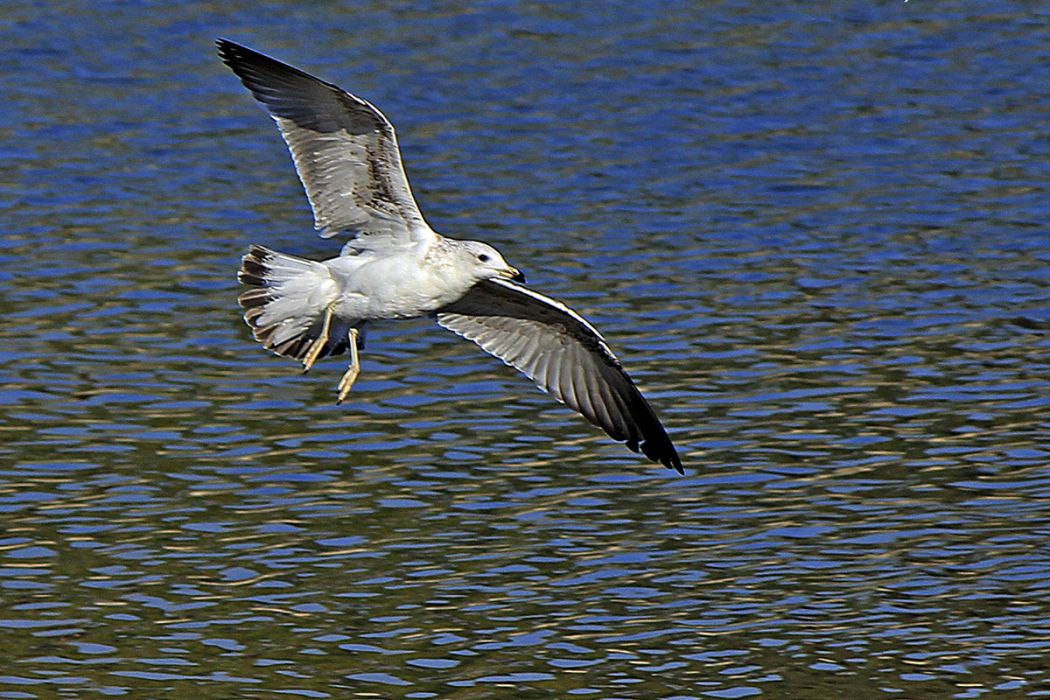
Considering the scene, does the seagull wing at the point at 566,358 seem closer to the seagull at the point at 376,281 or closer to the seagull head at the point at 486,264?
the seagull at the point at 376,281

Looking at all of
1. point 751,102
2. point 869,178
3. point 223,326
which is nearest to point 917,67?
point 751,102

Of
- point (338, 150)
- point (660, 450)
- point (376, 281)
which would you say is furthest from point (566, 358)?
point (338, 150)

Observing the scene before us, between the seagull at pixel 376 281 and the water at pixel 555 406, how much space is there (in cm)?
80

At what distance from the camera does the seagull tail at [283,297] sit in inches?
384

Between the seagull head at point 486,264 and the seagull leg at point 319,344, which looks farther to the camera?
the seagull leg at point 319,344

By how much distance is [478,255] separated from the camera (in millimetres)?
9367

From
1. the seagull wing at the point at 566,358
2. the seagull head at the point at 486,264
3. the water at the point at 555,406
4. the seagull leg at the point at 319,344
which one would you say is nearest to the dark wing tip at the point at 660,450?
the seagull wing at the point at 566,358

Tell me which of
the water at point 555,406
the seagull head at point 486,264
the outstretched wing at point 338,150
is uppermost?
the outstretched wing at point 338,150

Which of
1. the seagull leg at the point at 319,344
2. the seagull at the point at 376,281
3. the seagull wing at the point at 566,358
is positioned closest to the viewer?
the seagull at the point at 376,281

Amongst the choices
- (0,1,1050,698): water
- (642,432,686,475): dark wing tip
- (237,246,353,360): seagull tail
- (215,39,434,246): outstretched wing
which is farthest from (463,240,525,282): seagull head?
(0,1,1050,698): water

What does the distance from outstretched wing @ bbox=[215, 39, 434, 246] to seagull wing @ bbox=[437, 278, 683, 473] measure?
1.67 ft

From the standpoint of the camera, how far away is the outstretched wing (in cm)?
917

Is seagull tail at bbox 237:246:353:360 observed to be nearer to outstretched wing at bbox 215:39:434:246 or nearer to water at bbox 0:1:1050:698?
outstretched wing at bbox 215:39:434:246

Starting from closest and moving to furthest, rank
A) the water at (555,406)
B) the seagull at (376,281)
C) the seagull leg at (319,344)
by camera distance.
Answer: the water at (555,406) < the seagull at (376,281) < the seagull leg at (319,344)
